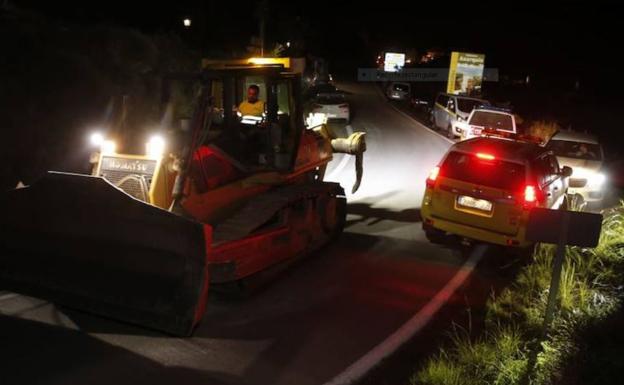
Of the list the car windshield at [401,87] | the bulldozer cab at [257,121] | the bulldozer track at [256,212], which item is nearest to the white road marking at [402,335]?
the bulldozer track at [256,212]

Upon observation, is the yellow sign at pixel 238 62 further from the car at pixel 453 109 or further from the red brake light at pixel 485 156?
the car at pixel 453 109

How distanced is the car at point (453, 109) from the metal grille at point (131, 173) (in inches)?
691

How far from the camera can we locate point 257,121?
8.84m

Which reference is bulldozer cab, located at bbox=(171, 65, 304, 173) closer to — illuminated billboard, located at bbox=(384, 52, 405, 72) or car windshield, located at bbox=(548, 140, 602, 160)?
car windshield, located at bbox=(548, 140, 602, 160)

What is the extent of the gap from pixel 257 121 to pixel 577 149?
31.0 feet

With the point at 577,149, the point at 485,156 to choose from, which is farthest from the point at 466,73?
the point at 485,156

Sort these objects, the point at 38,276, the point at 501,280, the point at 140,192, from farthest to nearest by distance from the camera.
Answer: the point at 501,280 < the point at 140,192 < the point at 38,276

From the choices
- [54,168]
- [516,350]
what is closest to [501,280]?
[516,350]

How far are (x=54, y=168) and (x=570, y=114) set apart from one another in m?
35.7

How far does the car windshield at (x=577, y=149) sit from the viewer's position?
1474 cm

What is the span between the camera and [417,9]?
10619cm

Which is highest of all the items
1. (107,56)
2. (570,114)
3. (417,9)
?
(417,9)

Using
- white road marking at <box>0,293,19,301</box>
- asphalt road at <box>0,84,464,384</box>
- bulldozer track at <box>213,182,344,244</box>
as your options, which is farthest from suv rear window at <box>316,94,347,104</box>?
white road marking at <box>0,293,19,301</box>

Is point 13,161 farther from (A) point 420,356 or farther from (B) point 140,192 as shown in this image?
(A) point 420,356
